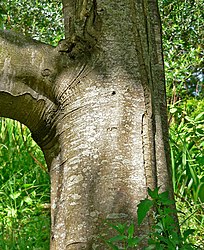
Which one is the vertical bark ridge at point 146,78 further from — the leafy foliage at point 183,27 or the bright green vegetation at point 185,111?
the leafy foliage at point 183,27

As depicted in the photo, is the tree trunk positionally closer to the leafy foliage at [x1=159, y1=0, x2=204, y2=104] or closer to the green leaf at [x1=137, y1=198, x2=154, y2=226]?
the green leaf at [x1=137, y1=198, x2=154, y2=226]

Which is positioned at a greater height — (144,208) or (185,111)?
(185,111)

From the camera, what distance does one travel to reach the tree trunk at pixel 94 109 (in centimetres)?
169

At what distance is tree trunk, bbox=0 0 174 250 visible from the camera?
1687 mm

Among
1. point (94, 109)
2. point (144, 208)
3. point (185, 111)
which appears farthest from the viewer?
point (185, 111)

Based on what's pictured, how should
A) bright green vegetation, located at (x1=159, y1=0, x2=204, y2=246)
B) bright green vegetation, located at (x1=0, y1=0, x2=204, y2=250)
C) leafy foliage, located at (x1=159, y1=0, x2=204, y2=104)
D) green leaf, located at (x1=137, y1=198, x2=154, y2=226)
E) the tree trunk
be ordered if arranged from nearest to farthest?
green leaf, located at (x1=137, y1=198, x2=154, y2=226) < the tree trunk < bright green vegetation, located at (x1=0, y1=0, x2=204, y2=250) < bright green vegetation, located at (x1=159, y1=0, x2=204, y2=246) < leafy foliage, located at (x1=159, y1=0, x2=204, y2=104)

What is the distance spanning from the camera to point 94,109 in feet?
5.96

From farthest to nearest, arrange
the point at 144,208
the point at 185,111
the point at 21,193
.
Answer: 1. the point at 185,111
2. the point at 21,193
3. the point at 144,208

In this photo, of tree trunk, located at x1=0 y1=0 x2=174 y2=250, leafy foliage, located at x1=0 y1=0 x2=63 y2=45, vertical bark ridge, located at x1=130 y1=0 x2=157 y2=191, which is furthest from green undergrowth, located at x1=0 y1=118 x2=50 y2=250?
leafy foliage, located at x1=0 y1=0 x2=63 y2=45

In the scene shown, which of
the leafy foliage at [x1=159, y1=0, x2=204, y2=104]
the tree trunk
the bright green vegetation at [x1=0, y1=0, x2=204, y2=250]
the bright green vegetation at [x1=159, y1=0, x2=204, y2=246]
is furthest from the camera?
the leafy foliage at [x1=159, y1=0, x2=204, y2=104]

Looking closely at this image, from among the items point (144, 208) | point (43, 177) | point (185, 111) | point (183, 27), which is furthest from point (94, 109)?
point (183, 27)

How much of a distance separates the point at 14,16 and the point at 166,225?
18.5 ft

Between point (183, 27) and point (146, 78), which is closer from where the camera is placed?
point (146, 78)

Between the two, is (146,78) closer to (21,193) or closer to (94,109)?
(94,109)
